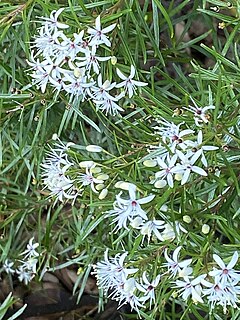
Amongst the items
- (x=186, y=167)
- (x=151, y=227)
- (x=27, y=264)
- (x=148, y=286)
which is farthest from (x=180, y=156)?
(x=27, y=264)

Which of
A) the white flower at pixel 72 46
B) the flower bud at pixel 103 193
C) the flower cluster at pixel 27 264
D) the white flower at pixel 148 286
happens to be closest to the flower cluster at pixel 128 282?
the white flower at pixel 148 286

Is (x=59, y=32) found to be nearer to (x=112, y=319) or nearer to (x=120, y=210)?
(x=120, y=210)

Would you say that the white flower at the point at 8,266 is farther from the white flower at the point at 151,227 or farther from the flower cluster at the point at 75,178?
the white flower at the point at 151,227

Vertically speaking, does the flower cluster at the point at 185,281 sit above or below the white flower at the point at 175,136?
below

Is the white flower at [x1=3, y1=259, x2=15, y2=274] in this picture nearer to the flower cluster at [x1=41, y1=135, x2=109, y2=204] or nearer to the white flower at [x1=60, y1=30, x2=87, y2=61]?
the flower cluster at [x1=41, y1=135, x2=109, y2=204]

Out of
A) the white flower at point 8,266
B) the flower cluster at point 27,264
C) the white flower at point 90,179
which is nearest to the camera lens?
the white flower at point 90,179

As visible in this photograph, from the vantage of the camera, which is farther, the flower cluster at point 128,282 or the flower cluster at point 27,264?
the flower cluster at point 27,264
